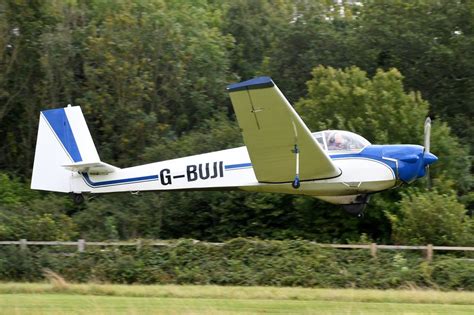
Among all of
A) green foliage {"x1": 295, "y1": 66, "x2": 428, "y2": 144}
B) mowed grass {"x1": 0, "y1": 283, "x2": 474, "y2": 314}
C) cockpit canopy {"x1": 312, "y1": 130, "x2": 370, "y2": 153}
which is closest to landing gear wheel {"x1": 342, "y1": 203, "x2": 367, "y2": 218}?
Result: cockpit canopy {"x1": 312, "y1": 130, "x2": 370, "y2": 153}

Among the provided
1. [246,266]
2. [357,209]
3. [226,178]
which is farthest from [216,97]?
[246,266]

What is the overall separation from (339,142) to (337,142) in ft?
0.16

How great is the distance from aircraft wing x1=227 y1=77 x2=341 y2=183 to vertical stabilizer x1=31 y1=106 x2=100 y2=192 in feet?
15.9

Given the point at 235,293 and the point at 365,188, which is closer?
the point at 235,293

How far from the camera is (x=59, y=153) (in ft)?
74.8

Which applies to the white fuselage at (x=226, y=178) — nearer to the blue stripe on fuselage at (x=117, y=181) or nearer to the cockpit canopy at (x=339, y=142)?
the blue stripe on fuselage at (x=117, y=181)

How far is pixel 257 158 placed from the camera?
20.4 metres

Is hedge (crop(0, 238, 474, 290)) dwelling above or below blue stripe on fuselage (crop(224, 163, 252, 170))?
below

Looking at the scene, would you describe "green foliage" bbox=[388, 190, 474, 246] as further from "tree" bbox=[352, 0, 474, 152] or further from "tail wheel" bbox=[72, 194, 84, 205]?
"tree" bbox=[352, 0, 474, 152]

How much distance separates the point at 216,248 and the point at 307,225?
18.2 ft

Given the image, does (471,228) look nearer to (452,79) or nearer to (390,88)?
(390,88)

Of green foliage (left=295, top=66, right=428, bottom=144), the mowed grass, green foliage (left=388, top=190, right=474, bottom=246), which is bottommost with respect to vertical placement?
the mowed grass

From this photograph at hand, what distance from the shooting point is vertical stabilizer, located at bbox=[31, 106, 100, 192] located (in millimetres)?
22719

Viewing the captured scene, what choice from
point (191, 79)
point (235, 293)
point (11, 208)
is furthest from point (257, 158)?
point (191, 79)
